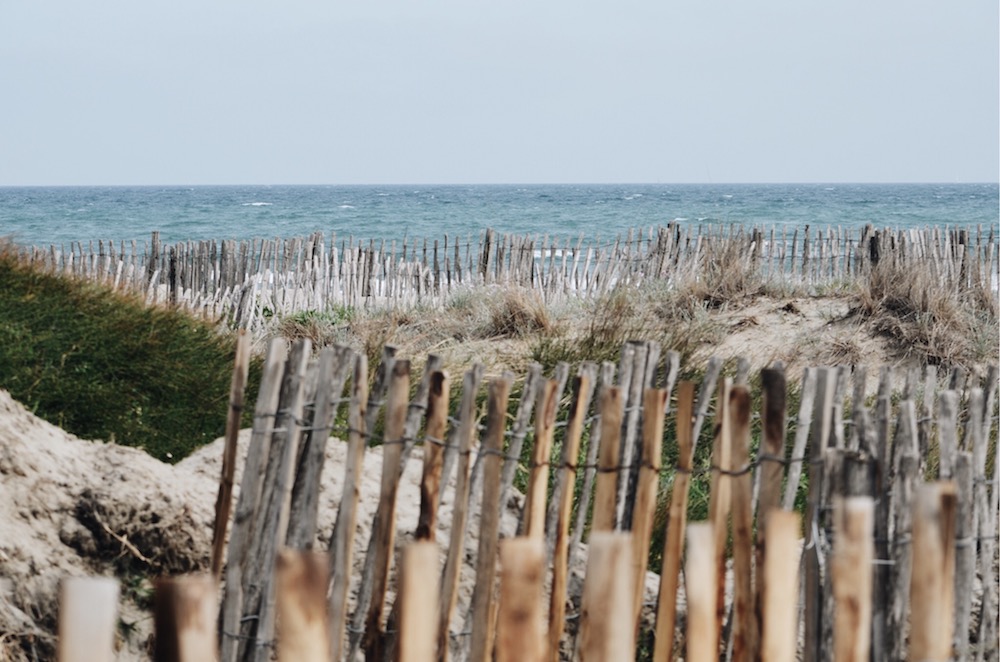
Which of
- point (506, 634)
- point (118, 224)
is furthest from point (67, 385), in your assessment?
point (118, 224)

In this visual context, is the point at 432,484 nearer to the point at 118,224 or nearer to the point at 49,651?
the point at 49,651

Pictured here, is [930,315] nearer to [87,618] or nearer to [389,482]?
[389,482]

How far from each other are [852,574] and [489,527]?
4.29 feet

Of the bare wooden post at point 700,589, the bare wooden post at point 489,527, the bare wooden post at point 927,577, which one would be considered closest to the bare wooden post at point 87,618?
the bare wooden post at point 700,589

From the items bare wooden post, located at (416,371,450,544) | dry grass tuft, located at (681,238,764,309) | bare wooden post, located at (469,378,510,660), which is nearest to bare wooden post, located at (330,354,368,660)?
bare wooden post, located at (416,371,450,544)

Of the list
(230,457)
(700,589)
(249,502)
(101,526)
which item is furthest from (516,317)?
(700,589)

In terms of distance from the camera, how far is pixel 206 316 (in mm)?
8141

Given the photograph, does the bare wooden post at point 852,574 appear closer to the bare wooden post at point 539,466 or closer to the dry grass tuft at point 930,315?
the bare wooden post at point 539,466

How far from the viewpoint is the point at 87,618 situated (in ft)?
3.42

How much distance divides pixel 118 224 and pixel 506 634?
160 ft

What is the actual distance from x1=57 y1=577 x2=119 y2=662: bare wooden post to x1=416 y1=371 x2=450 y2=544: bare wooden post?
1.68 meters

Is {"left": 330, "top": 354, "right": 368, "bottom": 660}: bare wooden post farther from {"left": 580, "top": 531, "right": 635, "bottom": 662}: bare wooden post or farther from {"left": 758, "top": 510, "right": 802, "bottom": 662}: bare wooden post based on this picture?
{"left": 580, "top": 531, "right": 635, "bottom": 662}: bare wooden post

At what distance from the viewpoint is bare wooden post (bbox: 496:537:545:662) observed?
1.28 metres

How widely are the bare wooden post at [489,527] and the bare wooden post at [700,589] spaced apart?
3.17 feet
